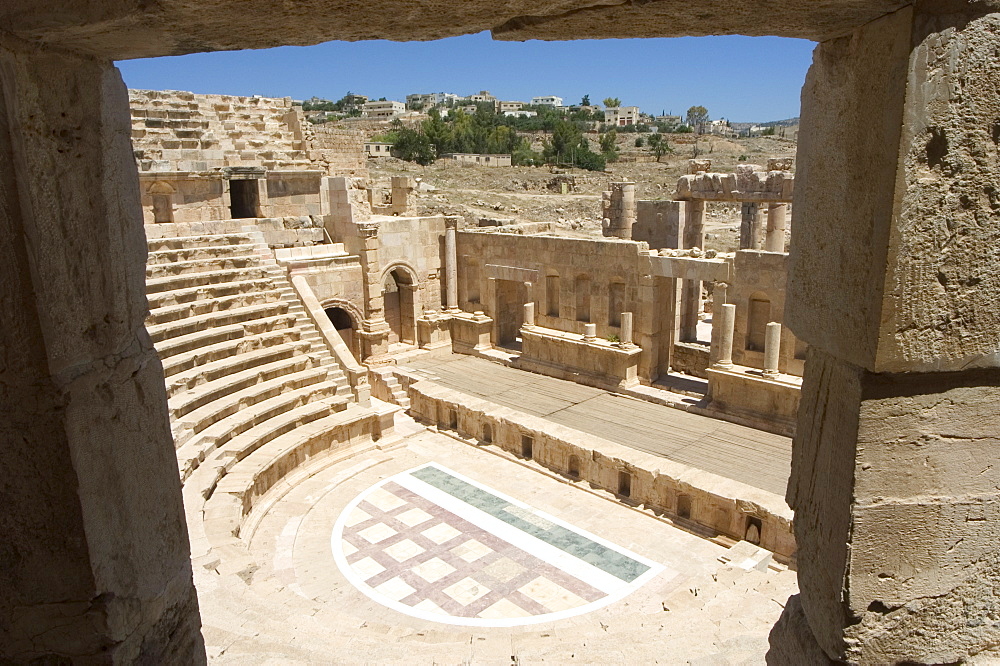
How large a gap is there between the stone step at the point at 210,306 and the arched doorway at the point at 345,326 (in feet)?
9.99

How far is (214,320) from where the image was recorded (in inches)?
465

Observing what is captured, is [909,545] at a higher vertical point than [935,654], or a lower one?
higher

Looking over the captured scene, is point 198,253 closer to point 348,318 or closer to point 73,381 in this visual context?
→ point 348,318

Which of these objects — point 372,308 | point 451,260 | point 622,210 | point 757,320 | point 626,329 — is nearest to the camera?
point 757,320

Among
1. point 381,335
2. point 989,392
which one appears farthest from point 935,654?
point 381,335

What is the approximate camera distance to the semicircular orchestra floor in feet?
16.4

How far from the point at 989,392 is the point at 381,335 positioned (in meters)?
14.7

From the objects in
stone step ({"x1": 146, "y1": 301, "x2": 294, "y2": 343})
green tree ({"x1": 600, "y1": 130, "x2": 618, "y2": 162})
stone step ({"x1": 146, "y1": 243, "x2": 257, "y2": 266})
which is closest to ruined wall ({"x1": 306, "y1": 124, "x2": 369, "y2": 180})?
stone step ({"x1": 146, "y1": 243, "x2": 257, "y2": 266})

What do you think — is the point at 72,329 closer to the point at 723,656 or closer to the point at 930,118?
the point at 930,118

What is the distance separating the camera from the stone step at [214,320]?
10859mm

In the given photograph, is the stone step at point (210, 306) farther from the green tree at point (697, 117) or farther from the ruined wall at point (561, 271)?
the green tree at point (697, 117)

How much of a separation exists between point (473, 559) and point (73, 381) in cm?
709

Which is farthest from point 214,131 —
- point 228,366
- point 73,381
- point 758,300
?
point 73,381

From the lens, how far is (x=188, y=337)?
1107 cm
